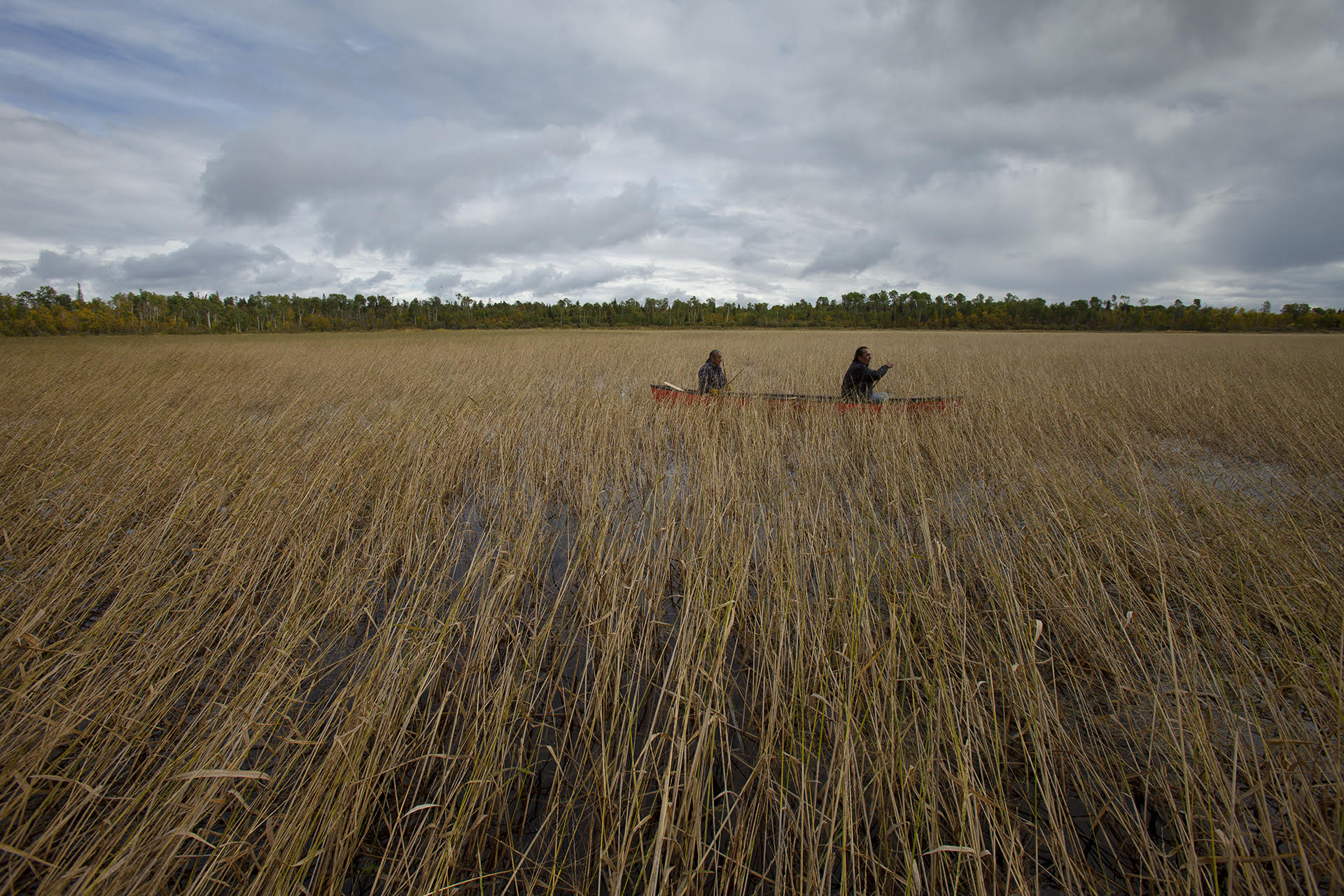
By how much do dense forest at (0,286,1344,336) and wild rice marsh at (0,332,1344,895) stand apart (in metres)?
61.8

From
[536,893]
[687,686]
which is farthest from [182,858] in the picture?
[687,686]

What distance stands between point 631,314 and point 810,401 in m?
76.2

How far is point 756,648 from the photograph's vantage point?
2.34 meters

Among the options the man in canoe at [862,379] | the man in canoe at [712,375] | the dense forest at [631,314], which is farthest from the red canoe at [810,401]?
the dense forest at [631,314]

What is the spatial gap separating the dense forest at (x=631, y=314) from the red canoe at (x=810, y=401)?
58584 mm

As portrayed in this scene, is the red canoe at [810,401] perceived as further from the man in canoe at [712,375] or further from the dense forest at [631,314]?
the dense forest at [631,314]

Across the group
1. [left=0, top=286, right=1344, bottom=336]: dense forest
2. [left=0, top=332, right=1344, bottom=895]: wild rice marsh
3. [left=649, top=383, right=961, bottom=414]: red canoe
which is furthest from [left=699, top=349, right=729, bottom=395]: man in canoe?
[left=0, top=286, right=1344, bottom=336]: dense forest

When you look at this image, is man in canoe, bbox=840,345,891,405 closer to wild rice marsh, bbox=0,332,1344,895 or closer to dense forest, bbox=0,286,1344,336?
wild rice marsh, bbox=0,332,1344,895

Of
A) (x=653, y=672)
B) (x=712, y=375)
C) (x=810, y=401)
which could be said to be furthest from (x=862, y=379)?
(x=653, y=672)

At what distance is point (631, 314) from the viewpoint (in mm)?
79938

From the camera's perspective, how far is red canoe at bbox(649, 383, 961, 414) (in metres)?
6.68

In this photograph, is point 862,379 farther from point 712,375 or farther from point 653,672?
point 653,672

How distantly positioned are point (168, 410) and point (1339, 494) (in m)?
12.3

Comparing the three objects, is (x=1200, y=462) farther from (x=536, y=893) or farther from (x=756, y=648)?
(x=536, y=893)
